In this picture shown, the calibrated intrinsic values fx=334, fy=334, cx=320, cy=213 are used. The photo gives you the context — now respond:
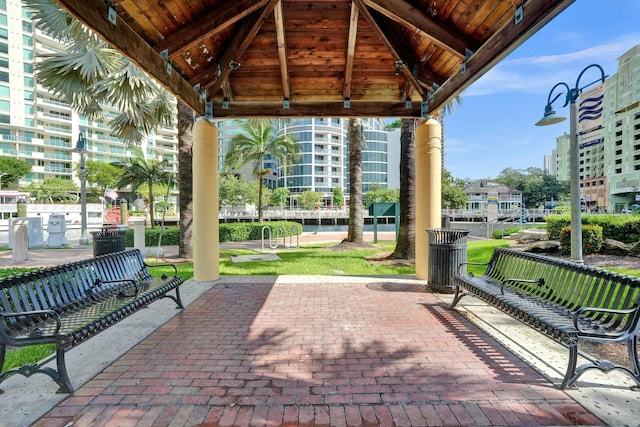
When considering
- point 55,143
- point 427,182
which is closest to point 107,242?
point 427,182

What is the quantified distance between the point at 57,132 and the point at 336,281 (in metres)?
76.5

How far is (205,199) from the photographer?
7.23m

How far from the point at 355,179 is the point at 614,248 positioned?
8.76 meters

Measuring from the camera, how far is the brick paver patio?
2562mm

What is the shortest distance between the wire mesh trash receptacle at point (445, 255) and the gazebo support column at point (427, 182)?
793 millimetres

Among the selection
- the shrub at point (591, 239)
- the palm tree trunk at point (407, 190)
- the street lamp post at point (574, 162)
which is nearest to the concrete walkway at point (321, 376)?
the street lamp post at point (574, 162)

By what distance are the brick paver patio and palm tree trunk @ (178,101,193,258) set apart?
6673 millimetres

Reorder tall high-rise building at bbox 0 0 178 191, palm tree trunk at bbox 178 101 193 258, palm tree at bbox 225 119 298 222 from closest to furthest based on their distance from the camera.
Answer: palm tree trunk at bbox 178 101 193 258, palm tree at bbox 225 119 298 222, tall high-rise building at bbox 0 0 178 191

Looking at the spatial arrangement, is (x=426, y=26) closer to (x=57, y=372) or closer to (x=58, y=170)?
(x=57, y=372)

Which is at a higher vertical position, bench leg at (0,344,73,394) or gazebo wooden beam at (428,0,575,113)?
gazebo wooden beam at (428,0,575,113)

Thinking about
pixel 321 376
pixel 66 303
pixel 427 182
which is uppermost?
pixel 427 182

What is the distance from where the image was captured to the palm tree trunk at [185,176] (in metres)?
11.0

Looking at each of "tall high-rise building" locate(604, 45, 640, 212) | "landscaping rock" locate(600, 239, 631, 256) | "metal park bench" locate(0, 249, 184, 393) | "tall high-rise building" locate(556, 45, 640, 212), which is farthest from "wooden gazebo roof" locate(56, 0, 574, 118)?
"tall high-rise building" locate(604, 45, 640, 212)

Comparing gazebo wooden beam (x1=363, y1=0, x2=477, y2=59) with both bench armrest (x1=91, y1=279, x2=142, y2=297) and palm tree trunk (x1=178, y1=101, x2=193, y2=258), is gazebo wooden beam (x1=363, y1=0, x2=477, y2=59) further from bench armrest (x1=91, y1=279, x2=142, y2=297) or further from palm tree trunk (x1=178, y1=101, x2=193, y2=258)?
palm tree trunk (x1=178, y1=101, x2=193, y2=258)
